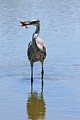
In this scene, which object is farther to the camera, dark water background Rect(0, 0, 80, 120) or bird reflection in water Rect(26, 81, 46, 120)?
dark water background Rect(0, 0, 80, 120)

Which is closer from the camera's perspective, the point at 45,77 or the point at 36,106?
the point at 36,106

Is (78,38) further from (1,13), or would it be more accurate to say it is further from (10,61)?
(1,13)

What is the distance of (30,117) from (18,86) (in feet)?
8.35

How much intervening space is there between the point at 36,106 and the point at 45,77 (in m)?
2.45

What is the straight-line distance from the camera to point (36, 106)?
36.2 ft

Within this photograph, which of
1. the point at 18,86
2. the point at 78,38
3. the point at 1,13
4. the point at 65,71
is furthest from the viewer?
the point at 1,13

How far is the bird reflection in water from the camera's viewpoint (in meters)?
10.1

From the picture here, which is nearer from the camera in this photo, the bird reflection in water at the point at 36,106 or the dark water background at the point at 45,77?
the bird reflection in water at the point at 36,106

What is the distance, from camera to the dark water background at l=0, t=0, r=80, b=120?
1027 centimetres

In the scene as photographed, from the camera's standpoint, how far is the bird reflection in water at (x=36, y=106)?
1007cm

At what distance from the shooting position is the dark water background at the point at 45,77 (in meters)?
10.3

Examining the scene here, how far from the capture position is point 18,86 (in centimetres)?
1244

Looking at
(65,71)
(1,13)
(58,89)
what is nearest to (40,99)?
(58,89)

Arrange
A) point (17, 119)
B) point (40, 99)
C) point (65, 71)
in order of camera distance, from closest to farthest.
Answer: point (17, 119) < point (40, 99) < point (65, 71)
